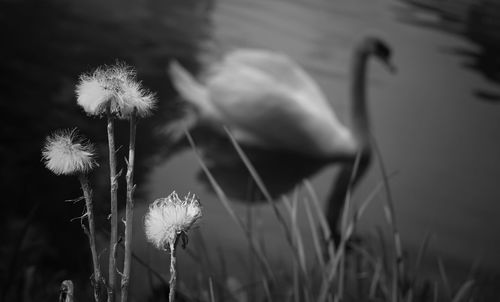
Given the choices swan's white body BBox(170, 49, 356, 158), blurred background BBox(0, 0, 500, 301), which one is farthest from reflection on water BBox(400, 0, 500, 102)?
swan's white body BBox(170, 49, 356, 158)

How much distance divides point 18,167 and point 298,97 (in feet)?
1.68

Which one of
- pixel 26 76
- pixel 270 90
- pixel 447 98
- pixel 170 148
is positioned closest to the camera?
pixel 170 148

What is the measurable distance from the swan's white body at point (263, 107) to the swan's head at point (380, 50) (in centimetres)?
12

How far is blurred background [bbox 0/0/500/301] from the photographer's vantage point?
39 cm

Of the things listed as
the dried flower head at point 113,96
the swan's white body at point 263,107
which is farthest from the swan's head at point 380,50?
the dried flower head at point 113,96

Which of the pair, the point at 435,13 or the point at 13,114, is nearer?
the point at 13,114

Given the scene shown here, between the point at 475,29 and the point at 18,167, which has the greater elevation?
the point at 475,29

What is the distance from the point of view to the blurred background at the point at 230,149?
1.28 ft

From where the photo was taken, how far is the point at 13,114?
0.58 m

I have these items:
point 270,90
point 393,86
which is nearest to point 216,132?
point 270,90

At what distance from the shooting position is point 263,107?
2.67ft

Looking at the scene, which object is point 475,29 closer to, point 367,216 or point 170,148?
point 367,216

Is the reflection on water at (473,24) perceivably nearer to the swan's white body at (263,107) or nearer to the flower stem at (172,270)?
the swan's white body at (263,107)

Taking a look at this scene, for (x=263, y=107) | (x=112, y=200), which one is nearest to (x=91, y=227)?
(x=112, y=200)
